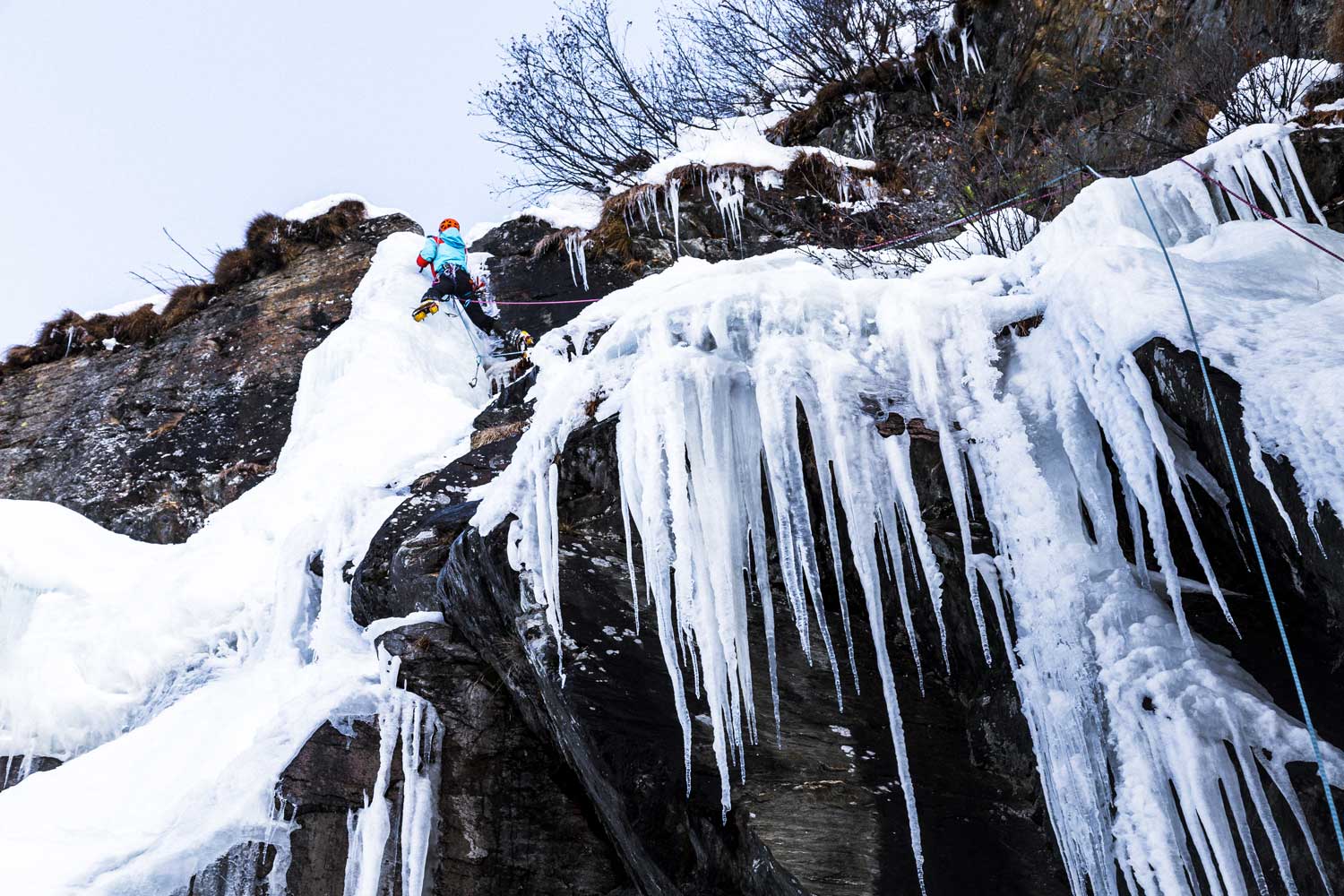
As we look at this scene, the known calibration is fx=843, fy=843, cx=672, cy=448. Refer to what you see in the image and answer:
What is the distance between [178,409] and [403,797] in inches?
277

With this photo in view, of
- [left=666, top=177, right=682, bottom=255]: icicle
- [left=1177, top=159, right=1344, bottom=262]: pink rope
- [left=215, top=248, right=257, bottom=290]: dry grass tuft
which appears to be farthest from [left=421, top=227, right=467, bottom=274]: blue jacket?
[left=1177, top=159, right=1344, bottom=262]: pink rope

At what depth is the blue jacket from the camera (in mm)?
9047

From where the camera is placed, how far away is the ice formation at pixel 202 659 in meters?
3.85

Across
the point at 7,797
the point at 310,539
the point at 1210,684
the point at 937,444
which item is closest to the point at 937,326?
the point at 937,444

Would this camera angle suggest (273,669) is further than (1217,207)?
Yes

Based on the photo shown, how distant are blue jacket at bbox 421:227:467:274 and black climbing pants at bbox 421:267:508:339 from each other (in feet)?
0.32

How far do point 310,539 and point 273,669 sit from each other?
0.78 meters


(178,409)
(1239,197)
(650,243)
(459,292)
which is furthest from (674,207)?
(178,409)

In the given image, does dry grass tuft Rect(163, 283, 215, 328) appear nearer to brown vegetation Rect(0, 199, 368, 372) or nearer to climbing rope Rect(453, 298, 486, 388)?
brown vegetation Rect(0, 199, 368, 372)

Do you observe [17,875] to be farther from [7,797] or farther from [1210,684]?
[1210,684]

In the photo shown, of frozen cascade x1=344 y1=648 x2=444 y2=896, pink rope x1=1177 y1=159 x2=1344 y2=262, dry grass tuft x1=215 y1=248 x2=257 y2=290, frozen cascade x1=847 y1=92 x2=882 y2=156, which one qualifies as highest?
frozen cascade x1=847 y1=92 x2=882 y2=156

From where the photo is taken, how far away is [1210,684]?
249 centimetres

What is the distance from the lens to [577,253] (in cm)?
923

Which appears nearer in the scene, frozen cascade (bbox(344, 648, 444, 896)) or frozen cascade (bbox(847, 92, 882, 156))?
frozen cascade (bbox(344, 648, 444, 896))
